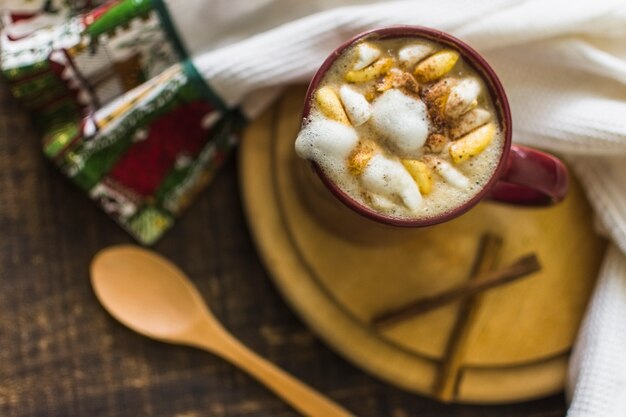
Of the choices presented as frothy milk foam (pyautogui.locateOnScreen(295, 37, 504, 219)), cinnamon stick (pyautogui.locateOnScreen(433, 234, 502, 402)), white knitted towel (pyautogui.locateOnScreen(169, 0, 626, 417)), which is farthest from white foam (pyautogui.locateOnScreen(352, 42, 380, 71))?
cinnamon stick (pyautogui.locateOnScreen(433, 234, 502, 402))

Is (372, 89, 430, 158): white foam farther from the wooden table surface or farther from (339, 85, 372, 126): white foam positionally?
the wooden table surface

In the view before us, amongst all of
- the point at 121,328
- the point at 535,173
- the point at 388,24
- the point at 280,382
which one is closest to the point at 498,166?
the point at 535,173

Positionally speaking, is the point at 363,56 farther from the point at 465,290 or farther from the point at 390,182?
the point at 465,290

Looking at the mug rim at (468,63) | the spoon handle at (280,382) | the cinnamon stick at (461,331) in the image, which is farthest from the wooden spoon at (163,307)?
the mug rim at (468,63)

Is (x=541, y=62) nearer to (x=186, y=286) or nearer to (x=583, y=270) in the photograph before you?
(x=583, y=270)

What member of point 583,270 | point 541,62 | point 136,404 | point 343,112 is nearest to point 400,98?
point 343,112

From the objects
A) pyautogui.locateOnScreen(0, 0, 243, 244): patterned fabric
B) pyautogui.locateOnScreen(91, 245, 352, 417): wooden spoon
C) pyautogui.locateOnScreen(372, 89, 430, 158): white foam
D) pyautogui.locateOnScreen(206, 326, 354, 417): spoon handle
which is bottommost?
pyautogui.locateOnScreen(206, 326, 354, 417): spoon handle
